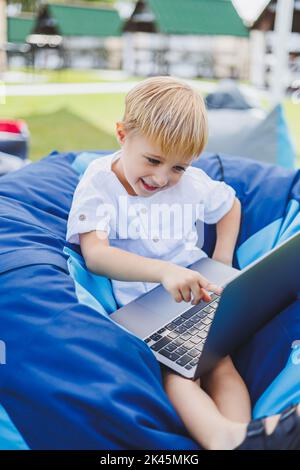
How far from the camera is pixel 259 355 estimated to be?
1116 millimetres

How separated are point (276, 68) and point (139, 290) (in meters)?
4.70

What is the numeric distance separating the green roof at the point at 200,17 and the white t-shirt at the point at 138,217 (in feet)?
41.7

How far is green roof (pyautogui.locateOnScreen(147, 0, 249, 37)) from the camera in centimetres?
1309

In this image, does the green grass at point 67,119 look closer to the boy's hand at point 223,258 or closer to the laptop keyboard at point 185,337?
the boy's hand at point 223,258

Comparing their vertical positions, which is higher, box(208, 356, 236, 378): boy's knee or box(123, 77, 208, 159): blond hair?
box(123, 77, 208, 159): blond hair

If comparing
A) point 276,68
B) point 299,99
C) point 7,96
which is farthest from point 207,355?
point 299,99

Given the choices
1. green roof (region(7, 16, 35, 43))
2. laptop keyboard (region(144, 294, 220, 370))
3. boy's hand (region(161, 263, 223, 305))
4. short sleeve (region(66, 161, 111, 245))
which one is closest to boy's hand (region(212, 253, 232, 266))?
laptop keyboard (region(144, 294, 220, 370))

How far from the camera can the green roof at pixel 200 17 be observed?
13.1 metres

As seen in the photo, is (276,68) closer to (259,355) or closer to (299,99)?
(299,99)

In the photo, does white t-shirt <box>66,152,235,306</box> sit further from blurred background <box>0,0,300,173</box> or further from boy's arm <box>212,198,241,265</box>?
blurred background <box>0,0,300,173</box>

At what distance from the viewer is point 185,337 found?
1071mm

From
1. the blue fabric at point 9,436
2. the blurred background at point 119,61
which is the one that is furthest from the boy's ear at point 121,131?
the blurred background at point 119,61

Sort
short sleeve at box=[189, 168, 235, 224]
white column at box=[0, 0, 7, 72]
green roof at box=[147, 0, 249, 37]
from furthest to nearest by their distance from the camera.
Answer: green roof at box=[147, 0, 249, 37], white column at box=[0, 0, 7, 72], short sleeve at box=[189, 168, 235, 224]

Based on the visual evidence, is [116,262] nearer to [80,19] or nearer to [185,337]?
[185,337]
